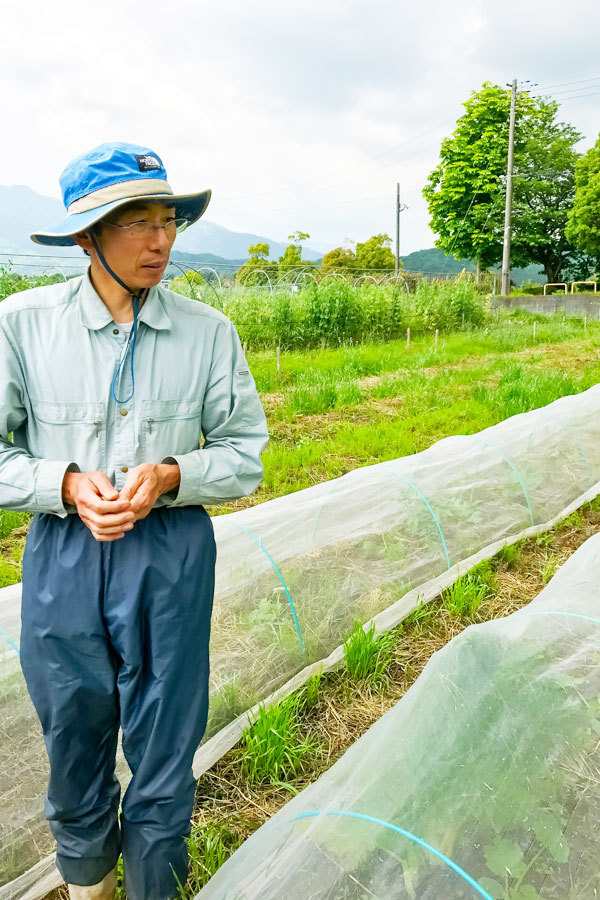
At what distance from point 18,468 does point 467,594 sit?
7.10ft

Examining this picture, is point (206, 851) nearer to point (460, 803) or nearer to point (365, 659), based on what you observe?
point (460, 803)

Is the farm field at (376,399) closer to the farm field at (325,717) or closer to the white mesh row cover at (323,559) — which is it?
the white mesh row cover at (323,559)

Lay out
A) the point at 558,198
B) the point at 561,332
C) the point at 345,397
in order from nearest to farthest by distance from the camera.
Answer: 1. the point at 345,397
2. the point at 561,332
3. the point at 558,198

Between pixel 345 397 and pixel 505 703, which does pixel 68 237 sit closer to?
pixel 505 703

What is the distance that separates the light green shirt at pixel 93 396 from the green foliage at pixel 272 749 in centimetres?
97

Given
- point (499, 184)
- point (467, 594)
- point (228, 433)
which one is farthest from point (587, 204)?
point (228, 433)

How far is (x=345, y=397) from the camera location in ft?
20.4

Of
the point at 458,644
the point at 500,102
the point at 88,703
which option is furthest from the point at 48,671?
the point at 500,102

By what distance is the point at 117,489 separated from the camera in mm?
1255

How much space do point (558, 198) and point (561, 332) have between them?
21134 mm

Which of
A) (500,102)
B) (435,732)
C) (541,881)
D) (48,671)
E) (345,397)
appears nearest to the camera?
(541,881)

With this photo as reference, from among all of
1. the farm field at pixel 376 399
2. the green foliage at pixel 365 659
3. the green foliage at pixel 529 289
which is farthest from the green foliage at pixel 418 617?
the green foliage at pixel 529 289

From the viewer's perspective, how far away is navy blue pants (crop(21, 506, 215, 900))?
123cm

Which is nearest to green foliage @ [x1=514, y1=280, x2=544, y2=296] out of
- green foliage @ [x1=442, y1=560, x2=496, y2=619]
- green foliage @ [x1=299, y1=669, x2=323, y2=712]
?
green foliage @ [x1=442, y1=560, x2=496, y2=619]
